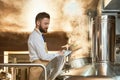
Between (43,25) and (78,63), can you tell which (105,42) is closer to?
(78,63)

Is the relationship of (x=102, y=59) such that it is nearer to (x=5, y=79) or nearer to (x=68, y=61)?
(x=68, y=61)

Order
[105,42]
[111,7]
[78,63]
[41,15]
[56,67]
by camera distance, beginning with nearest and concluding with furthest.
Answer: [56,67] < [105,42] < [78,63] < [111,7] < [41,15]

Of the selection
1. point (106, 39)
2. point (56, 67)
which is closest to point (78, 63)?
point (106, 39)

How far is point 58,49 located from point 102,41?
1.52m

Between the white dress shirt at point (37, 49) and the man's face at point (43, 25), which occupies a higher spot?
the man's face at point (43, 25)

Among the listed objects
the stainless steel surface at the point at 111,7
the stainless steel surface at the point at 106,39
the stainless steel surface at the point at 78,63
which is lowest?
the stainless steel surface at the point at 78,63

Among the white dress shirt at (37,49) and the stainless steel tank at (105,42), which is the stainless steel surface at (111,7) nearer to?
the white dress shirt at (37,49)

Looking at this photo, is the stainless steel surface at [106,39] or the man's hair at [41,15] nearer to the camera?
the stainless steel surface at [106,39]

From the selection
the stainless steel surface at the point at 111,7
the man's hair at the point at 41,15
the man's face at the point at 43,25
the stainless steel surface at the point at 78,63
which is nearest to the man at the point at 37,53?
the stainless steel surface at the point at 78,63

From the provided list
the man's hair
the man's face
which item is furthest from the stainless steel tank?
the man's hair

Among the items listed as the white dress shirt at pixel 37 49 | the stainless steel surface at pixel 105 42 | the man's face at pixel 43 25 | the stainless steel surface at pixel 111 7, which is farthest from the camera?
the man's face at pixel 43 25

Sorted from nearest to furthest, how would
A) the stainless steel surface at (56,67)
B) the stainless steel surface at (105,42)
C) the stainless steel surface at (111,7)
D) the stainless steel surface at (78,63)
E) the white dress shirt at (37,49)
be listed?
the stainless steel surface at (56,67), the stainless steel surface at (105,42), the stainless steel surface at (78,63), the white dress shirt at (37,49), the stainless steel surface at (111,7)

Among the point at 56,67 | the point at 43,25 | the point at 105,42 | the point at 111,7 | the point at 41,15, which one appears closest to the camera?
the point at 56,67

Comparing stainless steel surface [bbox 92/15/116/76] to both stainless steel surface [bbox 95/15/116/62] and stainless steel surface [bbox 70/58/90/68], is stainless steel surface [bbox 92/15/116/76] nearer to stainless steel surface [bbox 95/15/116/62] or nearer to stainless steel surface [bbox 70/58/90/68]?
stainless steel surface [bbox 95/15/116/62]
